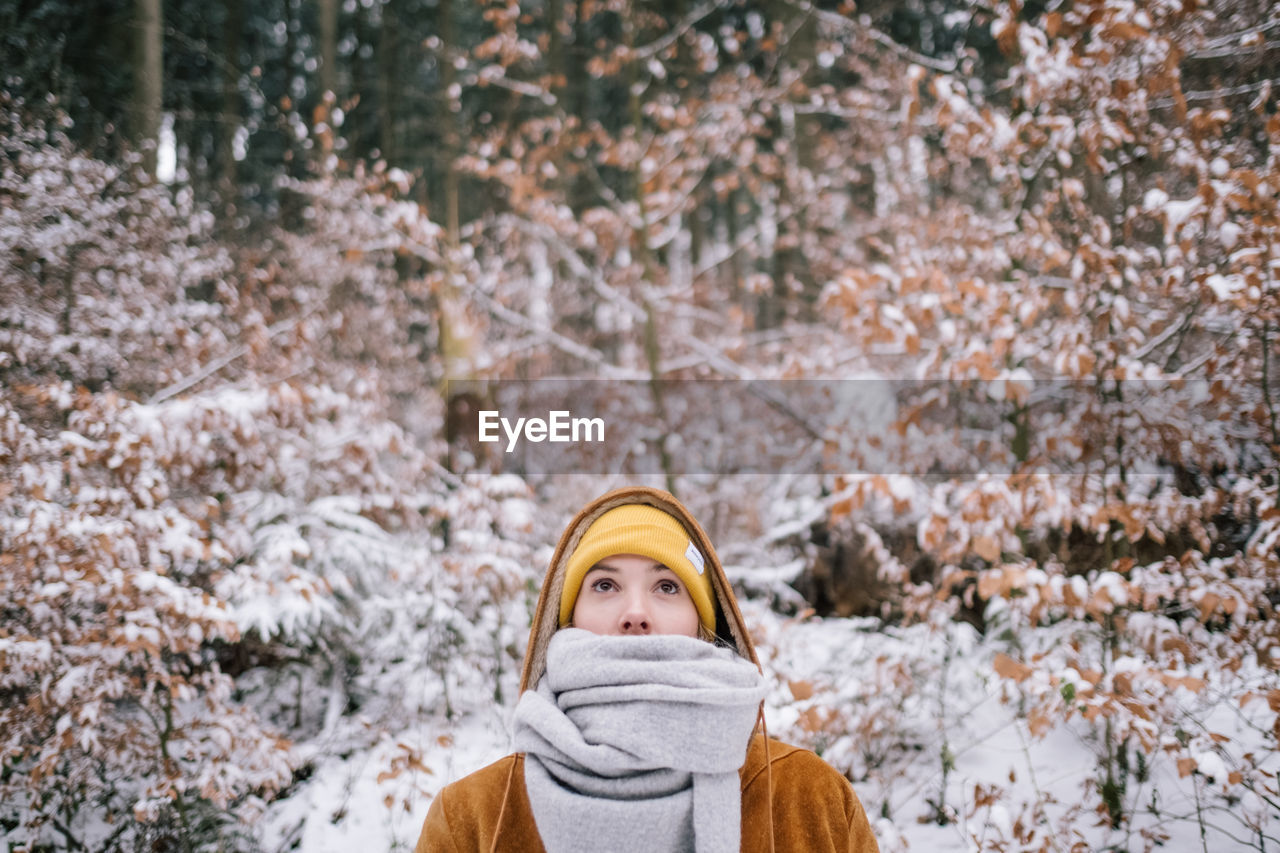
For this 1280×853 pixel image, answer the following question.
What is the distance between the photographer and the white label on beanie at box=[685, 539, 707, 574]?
1.71 m

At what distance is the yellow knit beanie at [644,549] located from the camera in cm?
166

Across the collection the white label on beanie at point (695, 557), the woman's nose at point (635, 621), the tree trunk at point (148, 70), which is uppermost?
the tree trunk at point (148, 70)

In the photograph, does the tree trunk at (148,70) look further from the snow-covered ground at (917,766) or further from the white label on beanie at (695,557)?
the white label on beanie at (695,557)

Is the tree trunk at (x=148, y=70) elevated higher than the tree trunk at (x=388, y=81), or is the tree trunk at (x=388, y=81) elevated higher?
the tree trunk at (x=388, y=81)

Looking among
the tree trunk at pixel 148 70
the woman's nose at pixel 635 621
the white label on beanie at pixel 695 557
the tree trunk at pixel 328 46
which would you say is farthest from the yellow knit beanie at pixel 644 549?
the tree trunk at pixel 328 46

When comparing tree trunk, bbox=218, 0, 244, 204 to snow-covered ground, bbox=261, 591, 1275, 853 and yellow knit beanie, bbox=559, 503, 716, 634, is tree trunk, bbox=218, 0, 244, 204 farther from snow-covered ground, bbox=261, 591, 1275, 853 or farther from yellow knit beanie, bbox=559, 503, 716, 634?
yellow knit beanie, bbox=559, 503, 716, 634

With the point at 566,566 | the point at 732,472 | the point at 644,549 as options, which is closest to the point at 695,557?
the point at 644,549

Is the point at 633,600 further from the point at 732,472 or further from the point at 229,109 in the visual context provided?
the point at 229,109

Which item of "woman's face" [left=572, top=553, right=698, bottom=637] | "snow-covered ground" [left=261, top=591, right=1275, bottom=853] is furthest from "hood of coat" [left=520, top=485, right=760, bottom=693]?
"snow-covered ground" [left=261, top=591, right=1275, bottom=853]

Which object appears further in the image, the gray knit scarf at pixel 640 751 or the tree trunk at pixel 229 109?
the tree trunk at pixel 229 109

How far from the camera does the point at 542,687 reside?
1.59 meters

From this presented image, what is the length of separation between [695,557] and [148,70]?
28.4ft

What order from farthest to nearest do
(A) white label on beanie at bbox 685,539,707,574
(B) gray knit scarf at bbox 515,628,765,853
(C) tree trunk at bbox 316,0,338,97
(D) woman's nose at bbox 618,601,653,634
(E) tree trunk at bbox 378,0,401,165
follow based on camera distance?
(C) tree trunk at bbox 316,0,338,97, (E) tree trunk at bbox 378,0,401,165, (A) white label on beanie at bbox 685,539,707,574, (D) woman's nose at bbox 618,601,653,634, (B) gray knit scarf at bbox 515,628,765,853

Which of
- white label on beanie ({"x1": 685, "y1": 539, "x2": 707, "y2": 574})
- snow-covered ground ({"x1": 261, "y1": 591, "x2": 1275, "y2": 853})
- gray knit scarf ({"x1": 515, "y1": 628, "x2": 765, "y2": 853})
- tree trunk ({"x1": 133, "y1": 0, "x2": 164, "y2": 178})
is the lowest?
snow-covered ground ({"x1": 261, "y1": 591, "x2": 1275, "y2": 853})
